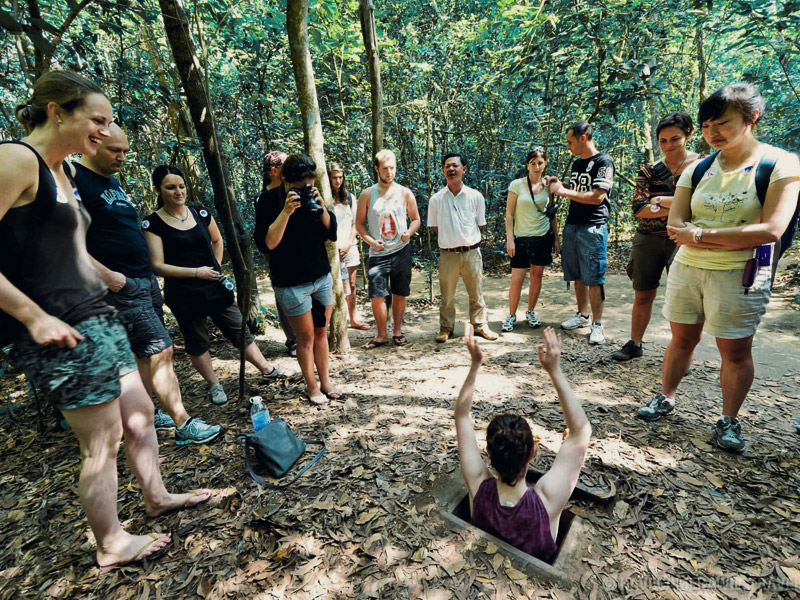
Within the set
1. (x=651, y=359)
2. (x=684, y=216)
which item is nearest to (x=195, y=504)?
(x=684, y=216)

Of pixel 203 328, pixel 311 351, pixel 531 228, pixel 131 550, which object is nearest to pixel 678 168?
pixel 531 228

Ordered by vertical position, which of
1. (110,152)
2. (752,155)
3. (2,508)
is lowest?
(2,508)

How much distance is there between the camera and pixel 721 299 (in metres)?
2.45

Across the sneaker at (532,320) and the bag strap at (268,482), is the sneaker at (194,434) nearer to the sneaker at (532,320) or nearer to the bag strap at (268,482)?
the bag strap at (268,482)

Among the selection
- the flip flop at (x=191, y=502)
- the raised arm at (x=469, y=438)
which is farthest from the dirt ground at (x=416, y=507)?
the raised arm at (x=469, y=438)

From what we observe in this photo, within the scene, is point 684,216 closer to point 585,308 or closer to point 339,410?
point 585,308

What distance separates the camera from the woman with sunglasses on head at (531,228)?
499cm

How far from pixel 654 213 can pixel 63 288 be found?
4153 mm

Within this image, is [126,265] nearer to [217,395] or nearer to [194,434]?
[194,434]

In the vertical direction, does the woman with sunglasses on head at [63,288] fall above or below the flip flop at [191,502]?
above

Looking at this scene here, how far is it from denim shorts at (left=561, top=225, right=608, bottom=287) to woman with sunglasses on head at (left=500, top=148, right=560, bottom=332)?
455 mm

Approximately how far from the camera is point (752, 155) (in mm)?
2291

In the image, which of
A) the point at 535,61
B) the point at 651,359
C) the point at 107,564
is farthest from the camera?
the point at 535,61

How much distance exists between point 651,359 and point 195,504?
163 inches
